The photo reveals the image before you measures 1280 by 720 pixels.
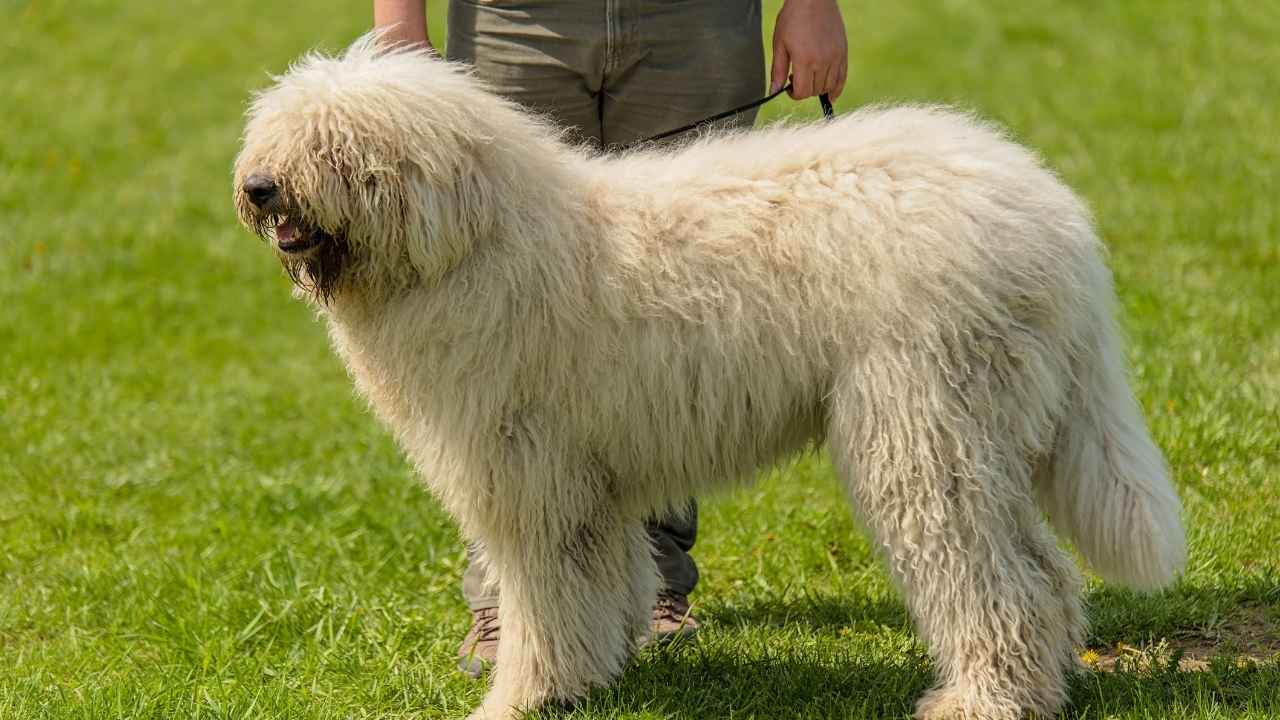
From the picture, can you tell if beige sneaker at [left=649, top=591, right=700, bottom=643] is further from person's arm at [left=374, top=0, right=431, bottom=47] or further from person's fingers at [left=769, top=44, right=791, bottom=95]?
person's arm at [left=374, top=0, right=431, bottom=47]

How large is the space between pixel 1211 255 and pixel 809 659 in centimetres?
433

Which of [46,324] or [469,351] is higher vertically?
[469,351]

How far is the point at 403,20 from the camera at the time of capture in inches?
163

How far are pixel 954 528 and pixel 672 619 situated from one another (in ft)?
4.37

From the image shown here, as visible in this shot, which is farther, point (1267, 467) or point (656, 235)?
point (1267, 467)

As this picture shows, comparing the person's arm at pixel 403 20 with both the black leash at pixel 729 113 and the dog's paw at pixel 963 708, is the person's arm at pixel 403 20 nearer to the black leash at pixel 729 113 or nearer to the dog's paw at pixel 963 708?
the black leash at pixel 729 113

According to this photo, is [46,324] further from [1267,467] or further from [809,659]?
[1267,467]

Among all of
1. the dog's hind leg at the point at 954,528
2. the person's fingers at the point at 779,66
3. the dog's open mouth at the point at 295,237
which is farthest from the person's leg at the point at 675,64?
the dog's open mouth at the point at 295,237

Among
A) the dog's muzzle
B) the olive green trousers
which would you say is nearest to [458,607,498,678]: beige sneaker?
the olive green trousers

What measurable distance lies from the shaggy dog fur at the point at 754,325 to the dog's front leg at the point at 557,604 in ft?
0.09

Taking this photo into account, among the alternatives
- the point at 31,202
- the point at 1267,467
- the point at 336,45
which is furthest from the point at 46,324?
the point at 1267,467

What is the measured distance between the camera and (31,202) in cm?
994

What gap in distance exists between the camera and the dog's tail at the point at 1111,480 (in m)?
3.71

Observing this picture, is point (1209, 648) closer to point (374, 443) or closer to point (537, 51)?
point (537, 51)
